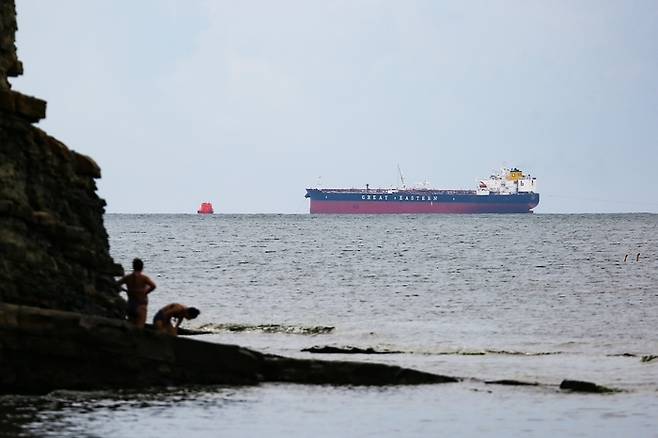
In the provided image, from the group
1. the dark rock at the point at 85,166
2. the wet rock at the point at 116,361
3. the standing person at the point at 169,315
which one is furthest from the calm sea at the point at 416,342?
the dark rock at the point at 85,166

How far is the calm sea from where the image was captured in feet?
68.3

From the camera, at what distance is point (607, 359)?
32812 mm

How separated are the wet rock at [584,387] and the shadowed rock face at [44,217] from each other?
8745 millimetres

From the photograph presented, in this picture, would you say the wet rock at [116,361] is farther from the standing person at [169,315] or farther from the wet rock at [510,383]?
the wet rock at [510,383]

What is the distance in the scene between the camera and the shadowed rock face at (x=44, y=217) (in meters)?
22.4

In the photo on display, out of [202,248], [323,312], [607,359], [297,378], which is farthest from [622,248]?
[297,378]

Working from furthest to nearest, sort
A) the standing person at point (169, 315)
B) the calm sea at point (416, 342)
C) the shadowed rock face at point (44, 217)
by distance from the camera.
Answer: the standing person at point (169, 315), the shadowed rock face at point (44, 217), the calm sea at point (416, 342)

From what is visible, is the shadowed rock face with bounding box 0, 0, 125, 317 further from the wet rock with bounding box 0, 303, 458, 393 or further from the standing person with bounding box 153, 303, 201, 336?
the wet rock with bounding box 0, 303, 458, 393

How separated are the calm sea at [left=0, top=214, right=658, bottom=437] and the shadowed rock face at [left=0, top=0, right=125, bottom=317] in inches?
79.9

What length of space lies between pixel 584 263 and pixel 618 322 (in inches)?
1801

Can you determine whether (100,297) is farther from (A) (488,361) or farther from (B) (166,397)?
(A) (488,361)

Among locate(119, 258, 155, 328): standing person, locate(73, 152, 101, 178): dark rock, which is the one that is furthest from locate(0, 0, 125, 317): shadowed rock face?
locate(119, 258, 155, 328): standing person

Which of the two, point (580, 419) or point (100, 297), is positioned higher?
point (100, 297)

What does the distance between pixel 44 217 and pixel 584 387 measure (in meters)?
10.7
